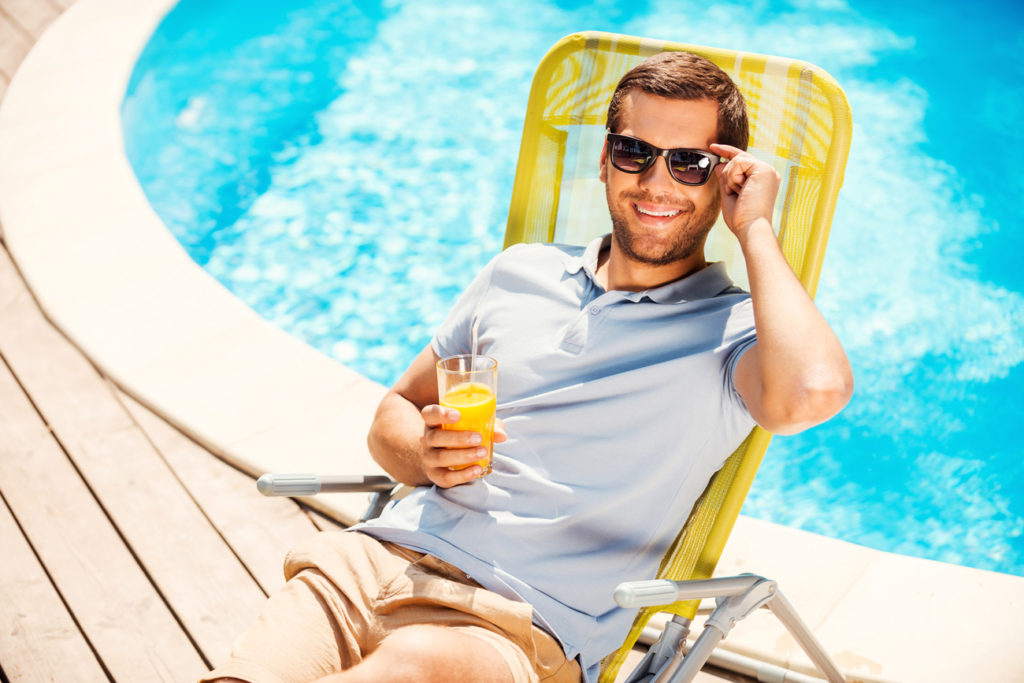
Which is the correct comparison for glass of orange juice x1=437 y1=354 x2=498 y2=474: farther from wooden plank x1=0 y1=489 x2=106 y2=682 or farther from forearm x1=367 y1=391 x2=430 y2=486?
wooden plank x1=0 y1=489 x2=106 y2=682

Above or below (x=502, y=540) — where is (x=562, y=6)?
above

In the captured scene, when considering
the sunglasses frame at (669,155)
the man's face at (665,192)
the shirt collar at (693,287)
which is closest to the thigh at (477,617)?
the shirt collar at (693,287)

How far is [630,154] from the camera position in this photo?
2018mm

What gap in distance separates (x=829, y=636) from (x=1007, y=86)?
19.3ft

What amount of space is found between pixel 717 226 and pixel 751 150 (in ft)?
0.65

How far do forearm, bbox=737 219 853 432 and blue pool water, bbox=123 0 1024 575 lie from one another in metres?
2.45

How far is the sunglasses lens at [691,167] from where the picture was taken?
77.0 inches

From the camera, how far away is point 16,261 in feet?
13.9

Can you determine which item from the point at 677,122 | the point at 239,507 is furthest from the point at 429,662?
the point at 239,507

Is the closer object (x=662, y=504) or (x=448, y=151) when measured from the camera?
(x=662, y=504)

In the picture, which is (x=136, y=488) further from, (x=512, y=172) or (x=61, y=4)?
(x=61, y=4)

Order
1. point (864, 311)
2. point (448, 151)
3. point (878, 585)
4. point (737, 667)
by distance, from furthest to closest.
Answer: point (448, 151)
point (864, 311)
point (878, 585)
point (737, 667)

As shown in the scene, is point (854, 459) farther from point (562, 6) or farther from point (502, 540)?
point (562, 6)

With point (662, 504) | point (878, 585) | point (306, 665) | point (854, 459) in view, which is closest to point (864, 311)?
point (854, 459)
